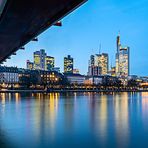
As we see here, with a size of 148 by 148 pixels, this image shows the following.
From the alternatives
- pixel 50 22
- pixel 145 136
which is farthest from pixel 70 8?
pixel 145 136

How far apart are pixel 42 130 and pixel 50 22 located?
41.7 feet

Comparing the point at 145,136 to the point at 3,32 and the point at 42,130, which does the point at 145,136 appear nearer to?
the point at 42,130

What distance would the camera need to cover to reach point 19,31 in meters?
21.2

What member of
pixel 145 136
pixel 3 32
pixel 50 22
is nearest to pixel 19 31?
pixel 3 32

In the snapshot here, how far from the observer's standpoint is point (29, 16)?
17281mm

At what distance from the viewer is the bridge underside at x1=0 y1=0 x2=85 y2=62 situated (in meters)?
14.9

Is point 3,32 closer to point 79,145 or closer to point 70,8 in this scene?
point 70,8

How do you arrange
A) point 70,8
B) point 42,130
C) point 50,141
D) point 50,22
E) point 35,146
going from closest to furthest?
1. point 70,8
2. point 50,22
3. point 35,146
4. point 50,141
5. point 42,130

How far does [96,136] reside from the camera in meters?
25.6

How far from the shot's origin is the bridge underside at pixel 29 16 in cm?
1488

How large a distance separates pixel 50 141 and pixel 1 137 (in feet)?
13.0

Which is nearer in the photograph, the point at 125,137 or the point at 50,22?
the point at 50,22

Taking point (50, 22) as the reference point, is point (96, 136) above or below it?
below

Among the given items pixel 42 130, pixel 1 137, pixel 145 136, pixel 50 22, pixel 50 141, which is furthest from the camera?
pixel 42 130
